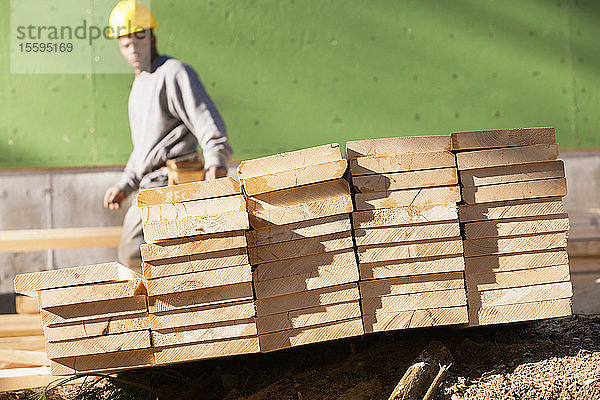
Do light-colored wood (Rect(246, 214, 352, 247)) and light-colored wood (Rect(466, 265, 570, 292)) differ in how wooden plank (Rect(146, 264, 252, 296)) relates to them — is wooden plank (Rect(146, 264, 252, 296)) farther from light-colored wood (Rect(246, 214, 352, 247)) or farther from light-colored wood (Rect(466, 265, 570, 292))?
light-colored wood (Rect(466, 265, 570, 292))

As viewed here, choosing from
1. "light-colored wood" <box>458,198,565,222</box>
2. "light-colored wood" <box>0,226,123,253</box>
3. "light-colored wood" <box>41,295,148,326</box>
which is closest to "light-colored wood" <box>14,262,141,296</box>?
"light-colored wood" <box>41,295,148,326</box>

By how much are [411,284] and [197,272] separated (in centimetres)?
104

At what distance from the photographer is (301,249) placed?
9.80 ft

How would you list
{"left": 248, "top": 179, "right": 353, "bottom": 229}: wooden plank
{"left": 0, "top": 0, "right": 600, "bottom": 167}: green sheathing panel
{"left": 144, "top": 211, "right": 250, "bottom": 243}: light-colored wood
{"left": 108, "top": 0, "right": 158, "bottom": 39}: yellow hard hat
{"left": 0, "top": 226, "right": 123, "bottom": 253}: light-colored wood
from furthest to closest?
1. {"left": 0, "top": 0, "right": 600, "bottom": 167}: green sheathing panel
2. {"left": 108, "top": 0, "right": 158, "bottom": 39}: yellow hard hat
3. {"left": 0, "top": 226, "right": 123, "bottom": 253}: light-colored wood
4. {"left": 248, "top": 179, "right": 353, "bottom": 229}: wooden plank
5. {"left": 144, "top": 211, "right": 250, "bottom": 243}: light-colored wood

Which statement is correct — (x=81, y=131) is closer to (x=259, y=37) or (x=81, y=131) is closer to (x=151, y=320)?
(x=259, y=37)

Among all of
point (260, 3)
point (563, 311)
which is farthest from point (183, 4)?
point (563, 311)

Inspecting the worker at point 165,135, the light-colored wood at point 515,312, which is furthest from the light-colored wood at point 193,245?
the worker at point 165,135

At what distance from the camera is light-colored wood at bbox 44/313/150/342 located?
9.50ft

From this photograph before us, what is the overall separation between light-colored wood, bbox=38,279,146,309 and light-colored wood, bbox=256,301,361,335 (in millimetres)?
629

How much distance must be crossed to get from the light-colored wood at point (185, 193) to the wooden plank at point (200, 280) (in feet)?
1.16

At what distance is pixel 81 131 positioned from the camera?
629 centimetres

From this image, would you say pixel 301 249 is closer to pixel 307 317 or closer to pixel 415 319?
pixel 307 317

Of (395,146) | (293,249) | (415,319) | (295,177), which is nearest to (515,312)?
(415,319)

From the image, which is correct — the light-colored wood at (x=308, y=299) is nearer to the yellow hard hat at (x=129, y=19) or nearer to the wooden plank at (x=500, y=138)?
the wooden plank at (x=500, y=138)
